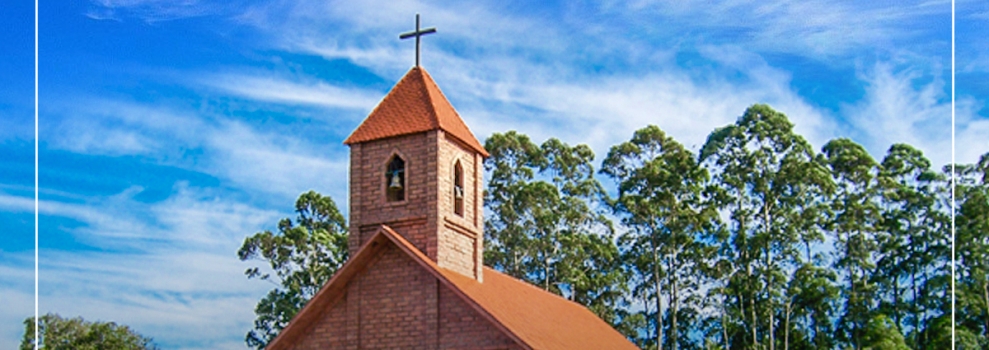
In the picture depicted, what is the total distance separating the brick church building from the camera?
86.6 feet

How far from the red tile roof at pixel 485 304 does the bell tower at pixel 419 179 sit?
0.57m

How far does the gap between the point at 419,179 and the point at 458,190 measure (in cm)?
125

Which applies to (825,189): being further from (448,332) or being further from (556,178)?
(448,332)

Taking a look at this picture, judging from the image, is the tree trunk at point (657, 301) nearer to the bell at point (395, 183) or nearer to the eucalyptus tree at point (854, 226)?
the eucalyptus tree at point (854, 226)

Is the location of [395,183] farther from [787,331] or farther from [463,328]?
[787,331]

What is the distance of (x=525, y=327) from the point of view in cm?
2666

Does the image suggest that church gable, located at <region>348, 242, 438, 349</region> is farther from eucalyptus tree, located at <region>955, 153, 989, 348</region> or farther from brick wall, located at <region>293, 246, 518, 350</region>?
eucalyptus tree, located at <region>955, 153, 989, 348</region>

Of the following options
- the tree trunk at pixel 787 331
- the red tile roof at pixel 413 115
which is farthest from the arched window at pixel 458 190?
the tree trunk at pixel 787 331

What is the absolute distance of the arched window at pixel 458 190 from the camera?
94.9 feet

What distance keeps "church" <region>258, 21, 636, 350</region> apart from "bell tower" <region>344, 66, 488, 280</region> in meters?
0.03

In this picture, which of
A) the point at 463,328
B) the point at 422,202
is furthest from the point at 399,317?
the point at 422,202

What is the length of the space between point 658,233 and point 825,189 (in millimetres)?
6791

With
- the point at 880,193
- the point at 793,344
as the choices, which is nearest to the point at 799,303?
the point at 793,344

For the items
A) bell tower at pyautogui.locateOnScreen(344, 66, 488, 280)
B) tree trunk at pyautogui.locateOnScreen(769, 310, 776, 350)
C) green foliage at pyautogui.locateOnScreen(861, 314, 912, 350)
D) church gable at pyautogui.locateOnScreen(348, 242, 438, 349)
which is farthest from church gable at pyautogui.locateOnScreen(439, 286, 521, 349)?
tree trunk at pyautogui.locateOnScreen(769, 310, 776, 350)
